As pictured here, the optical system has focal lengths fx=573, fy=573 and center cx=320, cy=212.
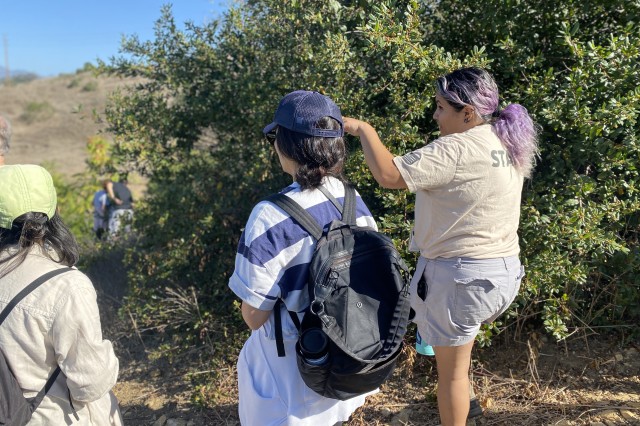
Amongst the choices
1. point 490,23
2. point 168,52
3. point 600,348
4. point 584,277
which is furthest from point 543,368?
point 168,52

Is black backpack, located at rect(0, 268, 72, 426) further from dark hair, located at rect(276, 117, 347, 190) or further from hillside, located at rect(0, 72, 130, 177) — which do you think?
hillside, located at rect(0, 72, 130, 177)

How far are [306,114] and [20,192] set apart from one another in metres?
0.94

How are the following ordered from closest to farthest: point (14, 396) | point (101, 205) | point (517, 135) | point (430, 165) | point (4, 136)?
point (14, 396) < point (430, 165) < point (517, 135) < point (4, 136) < point (101, 205)

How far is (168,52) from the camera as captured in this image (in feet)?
14.8

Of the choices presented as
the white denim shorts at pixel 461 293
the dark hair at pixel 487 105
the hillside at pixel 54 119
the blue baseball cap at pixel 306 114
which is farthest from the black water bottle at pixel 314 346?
the hillside at pixel 54 119

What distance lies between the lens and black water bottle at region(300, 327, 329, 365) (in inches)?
69.4

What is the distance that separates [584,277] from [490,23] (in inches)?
63.3

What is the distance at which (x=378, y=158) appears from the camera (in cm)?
214

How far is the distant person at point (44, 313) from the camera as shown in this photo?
1.77m

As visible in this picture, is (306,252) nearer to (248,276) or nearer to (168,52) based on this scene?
(248,276)

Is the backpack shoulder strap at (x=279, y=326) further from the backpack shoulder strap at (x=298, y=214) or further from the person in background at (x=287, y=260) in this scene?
the backpack shoulder strap at (x=298, y=214)

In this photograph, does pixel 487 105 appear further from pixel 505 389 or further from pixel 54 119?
pixel 54 119

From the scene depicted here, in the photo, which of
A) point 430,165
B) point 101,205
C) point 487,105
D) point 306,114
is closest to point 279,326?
point 306,114

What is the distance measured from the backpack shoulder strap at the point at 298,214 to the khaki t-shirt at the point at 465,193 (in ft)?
1.50
